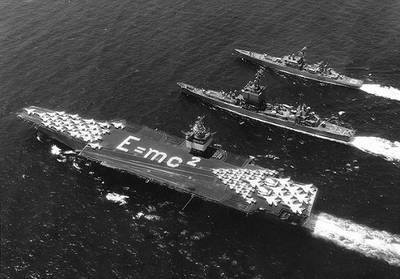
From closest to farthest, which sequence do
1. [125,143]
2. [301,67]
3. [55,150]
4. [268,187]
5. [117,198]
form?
1. [268,187]
2. [117,198]
3. [125,143]
4. [55,150]
5. [301,67]

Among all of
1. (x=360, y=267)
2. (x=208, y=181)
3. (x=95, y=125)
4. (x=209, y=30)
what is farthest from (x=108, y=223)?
(x=209, y=30)

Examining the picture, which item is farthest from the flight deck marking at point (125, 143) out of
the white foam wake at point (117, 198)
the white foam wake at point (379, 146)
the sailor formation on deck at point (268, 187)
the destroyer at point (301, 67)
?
the white foam wake at point (379, 146)

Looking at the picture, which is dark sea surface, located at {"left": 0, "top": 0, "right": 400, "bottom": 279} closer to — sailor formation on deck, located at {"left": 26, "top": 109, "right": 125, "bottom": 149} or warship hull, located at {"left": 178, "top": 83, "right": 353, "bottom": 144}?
warship hull, located at {"left": 178, "top": 83, "right": 353, "bottom": 144}

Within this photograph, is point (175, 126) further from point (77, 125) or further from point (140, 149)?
point (77, 125)

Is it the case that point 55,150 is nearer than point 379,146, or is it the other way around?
point 379,146

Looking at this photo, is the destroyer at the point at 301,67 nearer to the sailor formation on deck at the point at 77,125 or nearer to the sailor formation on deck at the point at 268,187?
the sailor formation on deck at the point at 268,187

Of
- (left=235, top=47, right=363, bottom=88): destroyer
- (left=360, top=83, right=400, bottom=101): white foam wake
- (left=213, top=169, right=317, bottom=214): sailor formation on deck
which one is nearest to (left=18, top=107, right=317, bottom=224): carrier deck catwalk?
(left=213, top=169, right=317, bottom=214): sailor formation on deck

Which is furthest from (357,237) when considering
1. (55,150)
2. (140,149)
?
(55,150)
